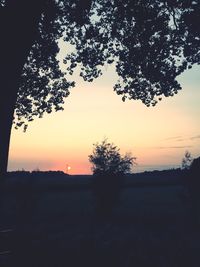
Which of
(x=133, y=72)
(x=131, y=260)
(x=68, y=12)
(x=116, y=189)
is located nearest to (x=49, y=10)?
(x=68, y=12)

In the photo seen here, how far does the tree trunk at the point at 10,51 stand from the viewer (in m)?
10.8

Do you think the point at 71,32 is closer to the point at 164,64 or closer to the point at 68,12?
the point at 68,12

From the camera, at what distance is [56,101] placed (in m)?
19.8

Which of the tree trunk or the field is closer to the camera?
the tree trunk

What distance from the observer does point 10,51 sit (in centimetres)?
1099

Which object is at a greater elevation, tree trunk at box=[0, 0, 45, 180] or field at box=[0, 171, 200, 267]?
tree trunk at box=[0, 0, 45, 180]

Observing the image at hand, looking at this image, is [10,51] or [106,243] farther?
[106,243]

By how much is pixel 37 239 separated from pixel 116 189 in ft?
35.0

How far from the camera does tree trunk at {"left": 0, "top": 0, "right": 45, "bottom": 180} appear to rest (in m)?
10.8

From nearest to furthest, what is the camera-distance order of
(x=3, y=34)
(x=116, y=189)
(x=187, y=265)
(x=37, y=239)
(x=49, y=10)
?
(x=3, y=34)
(x=187, y=265)
(x=49, y=10)
(x=37, y=239)
(x=116, y=189)

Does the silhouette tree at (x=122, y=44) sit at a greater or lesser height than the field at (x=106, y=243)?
greater

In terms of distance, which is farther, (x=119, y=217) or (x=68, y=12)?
(x=119, y=217)

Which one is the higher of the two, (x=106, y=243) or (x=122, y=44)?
(x=122, y=44)

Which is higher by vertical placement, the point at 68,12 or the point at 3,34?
the point at 68,12
